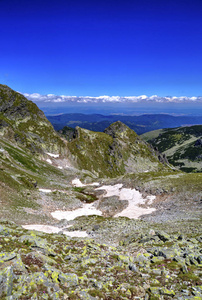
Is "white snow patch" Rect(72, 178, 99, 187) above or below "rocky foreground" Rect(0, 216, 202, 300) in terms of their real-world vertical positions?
below

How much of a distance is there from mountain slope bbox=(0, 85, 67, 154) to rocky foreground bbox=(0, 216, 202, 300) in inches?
4522

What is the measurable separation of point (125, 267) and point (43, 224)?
113ft

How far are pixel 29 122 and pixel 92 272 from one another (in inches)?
5861

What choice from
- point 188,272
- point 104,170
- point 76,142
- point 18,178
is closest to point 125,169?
point 104,170

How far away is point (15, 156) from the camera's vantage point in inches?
3659

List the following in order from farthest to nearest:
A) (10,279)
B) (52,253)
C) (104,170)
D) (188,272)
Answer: (104,170) < (52,253) < (188,272) < (10,279)

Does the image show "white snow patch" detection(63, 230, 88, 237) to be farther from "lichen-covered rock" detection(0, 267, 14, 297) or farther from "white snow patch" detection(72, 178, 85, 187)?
"white snow patch" detection(72, 178, 85, 187)

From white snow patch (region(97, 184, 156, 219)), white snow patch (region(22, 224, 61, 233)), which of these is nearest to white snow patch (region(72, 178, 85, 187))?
white snow patch (region(97, 184, 156, 219))

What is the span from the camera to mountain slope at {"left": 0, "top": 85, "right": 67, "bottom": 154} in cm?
13825

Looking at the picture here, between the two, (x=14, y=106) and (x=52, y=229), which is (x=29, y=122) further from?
(x=52, y=229)

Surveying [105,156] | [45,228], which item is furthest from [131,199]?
[105,156]

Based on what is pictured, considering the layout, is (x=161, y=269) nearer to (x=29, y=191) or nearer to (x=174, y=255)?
(x=174, y=255)

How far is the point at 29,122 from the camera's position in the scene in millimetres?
149250

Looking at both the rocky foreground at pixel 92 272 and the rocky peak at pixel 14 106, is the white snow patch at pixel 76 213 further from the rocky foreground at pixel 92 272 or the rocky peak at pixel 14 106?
the rocky peak at pixel 14 106
